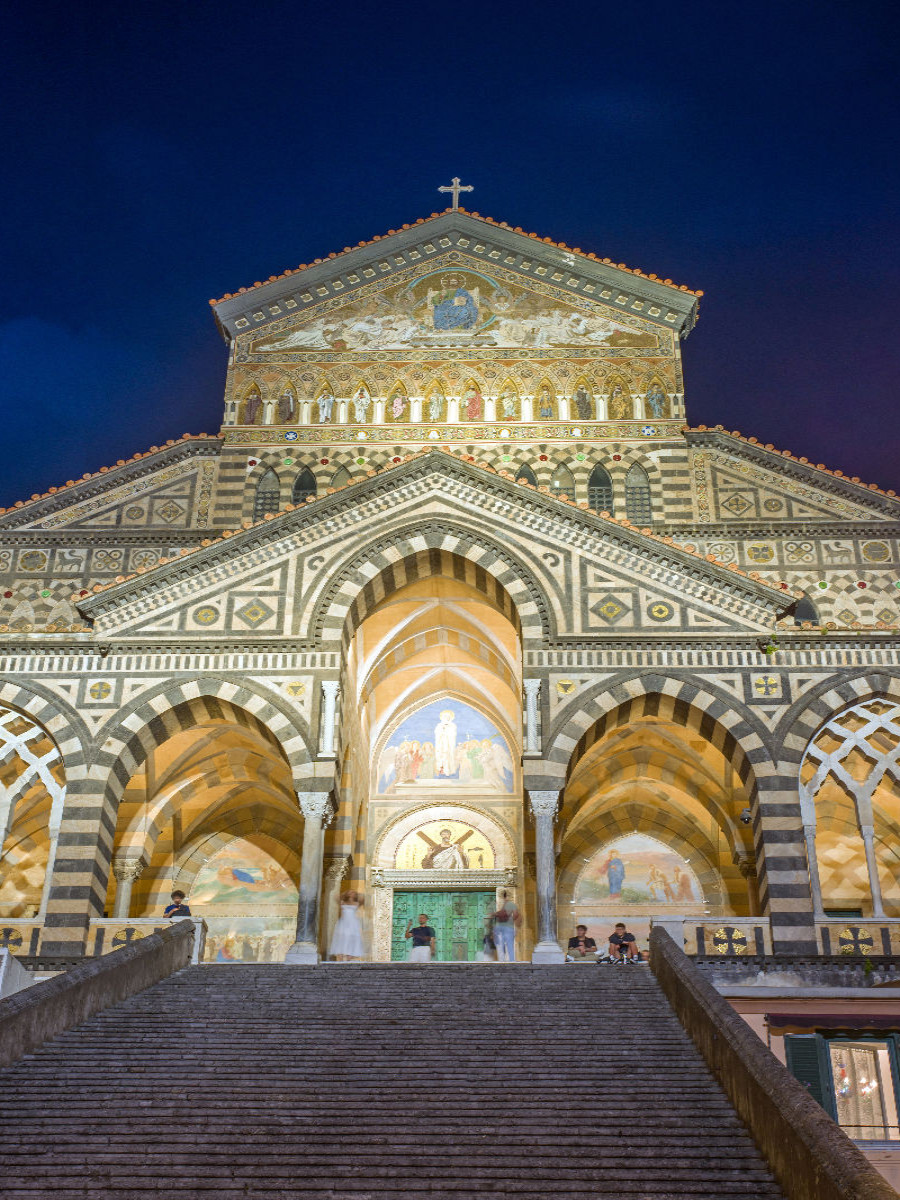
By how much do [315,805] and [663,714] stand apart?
269 inches

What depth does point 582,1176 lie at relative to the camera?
404 inches

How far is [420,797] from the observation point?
29.6m

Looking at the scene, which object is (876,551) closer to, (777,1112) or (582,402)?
(582,402)

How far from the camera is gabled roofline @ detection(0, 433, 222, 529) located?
30688 millimetres

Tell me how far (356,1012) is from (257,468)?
1841cm

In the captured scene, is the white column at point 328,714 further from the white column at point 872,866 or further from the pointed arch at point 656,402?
the pointed arch at point 656,402

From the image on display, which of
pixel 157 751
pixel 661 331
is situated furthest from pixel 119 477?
pixel 661 331

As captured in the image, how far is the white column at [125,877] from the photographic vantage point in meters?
26.1

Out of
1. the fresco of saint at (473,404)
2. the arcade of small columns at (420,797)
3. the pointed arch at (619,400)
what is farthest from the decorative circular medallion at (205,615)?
the pointed arch at (619,400)

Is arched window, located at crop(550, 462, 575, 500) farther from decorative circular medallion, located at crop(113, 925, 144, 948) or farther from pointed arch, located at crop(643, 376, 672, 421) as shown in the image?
decorative circular medallion, located at crop(113, 925, 144, 948)

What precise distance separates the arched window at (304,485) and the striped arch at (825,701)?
46.7 feet

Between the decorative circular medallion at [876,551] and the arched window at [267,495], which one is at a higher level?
the arched window at [267,495]

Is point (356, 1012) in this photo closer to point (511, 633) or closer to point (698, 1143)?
point (698, 1143)

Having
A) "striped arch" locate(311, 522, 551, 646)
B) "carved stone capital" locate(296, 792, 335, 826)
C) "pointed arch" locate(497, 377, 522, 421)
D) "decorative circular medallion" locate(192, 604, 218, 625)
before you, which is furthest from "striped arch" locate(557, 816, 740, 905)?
"decorative circular medallion" locate(192, 604, 218, 625)
